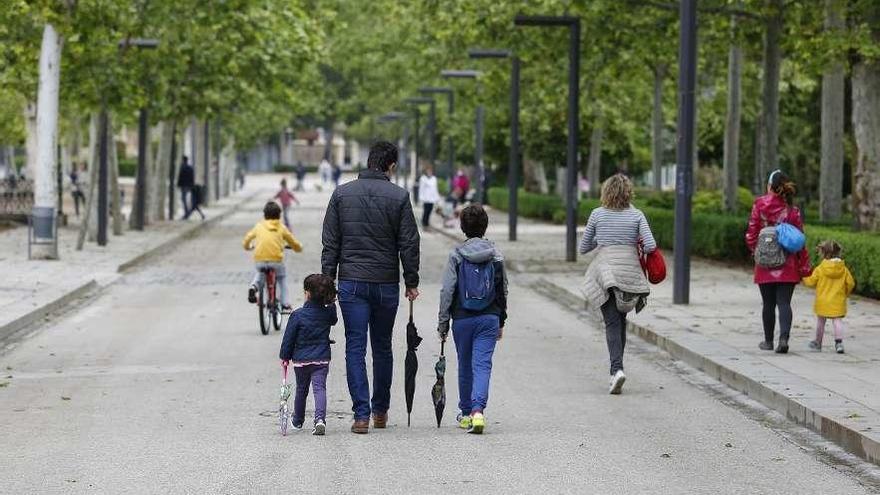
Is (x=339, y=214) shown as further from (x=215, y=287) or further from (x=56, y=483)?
(x=215, y=287)

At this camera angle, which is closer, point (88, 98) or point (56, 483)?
point (56, 483)

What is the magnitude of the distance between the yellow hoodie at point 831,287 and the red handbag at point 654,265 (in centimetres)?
249

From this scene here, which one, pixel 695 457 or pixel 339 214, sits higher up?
pixel 339 214

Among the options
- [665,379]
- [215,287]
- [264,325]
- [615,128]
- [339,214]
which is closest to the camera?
[339,214]

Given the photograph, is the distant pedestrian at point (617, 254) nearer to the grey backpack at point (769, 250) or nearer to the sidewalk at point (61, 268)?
the grey backpack at point (769, 250)

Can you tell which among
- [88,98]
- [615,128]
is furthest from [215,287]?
[615,128]

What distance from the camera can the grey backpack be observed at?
16.4 meters

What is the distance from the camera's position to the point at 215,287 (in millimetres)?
27891

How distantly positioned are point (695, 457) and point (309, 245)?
31.8m

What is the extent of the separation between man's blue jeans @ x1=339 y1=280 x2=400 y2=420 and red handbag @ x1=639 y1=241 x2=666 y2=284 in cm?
310

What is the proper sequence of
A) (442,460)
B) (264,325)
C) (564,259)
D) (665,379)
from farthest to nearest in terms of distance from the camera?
(564,259) < (264,325) < (665,379) < (442,460)

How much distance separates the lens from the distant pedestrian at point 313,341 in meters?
11.8

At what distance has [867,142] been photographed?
96.4 feet

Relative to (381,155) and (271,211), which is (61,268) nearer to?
(271,211)
